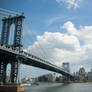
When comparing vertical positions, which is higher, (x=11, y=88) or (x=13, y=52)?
(x=13, y=52)

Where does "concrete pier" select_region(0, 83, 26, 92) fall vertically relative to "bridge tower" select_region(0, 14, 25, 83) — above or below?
below

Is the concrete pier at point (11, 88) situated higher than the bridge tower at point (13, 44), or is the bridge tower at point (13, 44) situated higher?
the bridge tower at point (13, 44)

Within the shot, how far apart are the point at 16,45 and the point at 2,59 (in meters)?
6.60

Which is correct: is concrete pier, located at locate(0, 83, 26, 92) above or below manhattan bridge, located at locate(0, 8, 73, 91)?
below

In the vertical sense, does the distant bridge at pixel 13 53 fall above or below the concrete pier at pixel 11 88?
above

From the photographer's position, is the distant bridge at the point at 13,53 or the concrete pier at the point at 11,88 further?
the distant bridge at the point at 13,53

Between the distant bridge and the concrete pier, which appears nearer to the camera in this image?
the concrete pier

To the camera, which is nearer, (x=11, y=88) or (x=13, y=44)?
(x=11, y=88)

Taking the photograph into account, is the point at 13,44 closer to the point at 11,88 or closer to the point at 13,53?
the point at 13,53

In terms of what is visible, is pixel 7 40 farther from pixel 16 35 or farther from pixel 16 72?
pixel 16 72

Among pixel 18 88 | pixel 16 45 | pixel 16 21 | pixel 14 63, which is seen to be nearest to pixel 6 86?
pixel 18 88

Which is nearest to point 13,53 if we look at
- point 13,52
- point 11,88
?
point 13,52

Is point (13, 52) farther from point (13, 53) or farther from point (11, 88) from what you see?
point (11, 88)

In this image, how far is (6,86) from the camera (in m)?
37.0
